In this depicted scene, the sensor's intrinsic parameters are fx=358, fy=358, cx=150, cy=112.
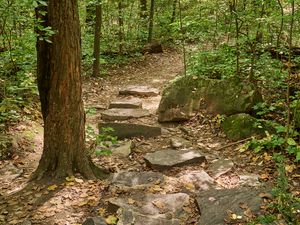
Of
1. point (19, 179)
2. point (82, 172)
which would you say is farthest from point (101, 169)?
point (19, 179)

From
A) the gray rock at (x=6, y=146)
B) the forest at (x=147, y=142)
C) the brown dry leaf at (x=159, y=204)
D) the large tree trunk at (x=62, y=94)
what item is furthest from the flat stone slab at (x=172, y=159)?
the gray rock at (x=6, y=146)

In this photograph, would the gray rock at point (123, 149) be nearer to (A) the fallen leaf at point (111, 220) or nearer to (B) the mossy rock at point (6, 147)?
(B) the mossy rock at point (6, 147)

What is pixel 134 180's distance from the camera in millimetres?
5102

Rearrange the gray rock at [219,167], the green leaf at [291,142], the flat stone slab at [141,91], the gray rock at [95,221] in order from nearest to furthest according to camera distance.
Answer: the gray rock at [95,221], the green leaf at [291,142], the gray rock at [219,167], the flat stone slab at [141,91]

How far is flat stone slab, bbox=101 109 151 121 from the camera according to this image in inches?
333

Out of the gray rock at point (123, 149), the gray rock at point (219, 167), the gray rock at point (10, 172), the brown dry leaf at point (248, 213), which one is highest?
the brown dry leaf at point (248, 213)

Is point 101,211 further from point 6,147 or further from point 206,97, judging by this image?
point 206,97

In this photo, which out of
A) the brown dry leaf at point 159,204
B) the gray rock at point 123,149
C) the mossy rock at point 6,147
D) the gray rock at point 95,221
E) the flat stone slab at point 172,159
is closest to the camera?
the gray rock at point 95,221

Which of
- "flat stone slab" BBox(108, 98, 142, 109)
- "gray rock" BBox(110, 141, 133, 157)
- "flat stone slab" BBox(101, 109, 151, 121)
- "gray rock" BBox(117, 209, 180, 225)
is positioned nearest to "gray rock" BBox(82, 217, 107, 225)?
"gray rock" BBox(117, 209, 180, 225)

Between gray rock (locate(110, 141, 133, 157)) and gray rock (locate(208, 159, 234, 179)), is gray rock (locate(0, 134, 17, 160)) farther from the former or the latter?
gray rock (locate(208, 159, 234, 179))

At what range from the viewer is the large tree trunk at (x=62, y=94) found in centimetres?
461

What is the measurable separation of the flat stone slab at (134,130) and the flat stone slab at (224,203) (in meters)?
2.94

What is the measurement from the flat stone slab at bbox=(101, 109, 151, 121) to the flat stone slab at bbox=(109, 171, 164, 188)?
10.5 ft

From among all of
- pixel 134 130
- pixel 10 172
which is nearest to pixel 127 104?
pixel 134 130
